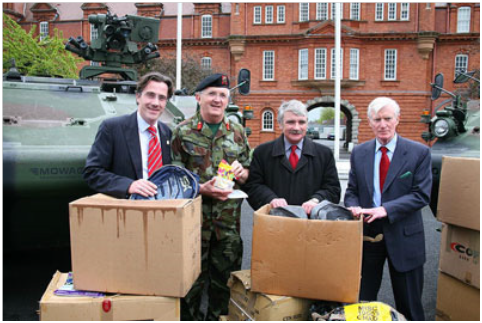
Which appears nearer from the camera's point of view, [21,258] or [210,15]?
[21,258]

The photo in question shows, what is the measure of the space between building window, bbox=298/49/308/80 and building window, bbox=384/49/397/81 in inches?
189

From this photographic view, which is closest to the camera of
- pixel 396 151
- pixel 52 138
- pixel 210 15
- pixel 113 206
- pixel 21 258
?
pixel 113 206

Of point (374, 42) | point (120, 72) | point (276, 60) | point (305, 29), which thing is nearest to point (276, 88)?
point (276, 60)

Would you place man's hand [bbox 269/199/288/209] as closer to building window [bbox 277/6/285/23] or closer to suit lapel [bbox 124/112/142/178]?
suit lapel [bbox 124/112/142/178]

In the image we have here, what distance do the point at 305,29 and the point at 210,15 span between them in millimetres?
6447

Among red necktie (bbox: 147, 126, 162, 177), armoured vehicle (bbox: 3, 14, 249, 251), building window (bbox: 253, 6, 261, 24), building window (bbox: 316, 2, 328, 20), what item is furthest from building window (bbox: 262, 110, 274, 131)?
red necktie (bbox: 147, 126, 162, 177)

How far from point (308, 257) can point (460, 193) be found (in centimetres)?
130

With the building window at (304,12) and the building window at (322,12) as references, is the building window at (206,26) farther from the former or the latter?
the building window at (322,12)

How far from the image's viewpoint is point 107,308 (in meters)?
2.28

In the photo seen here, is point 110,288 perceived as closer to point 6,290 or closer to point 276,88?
point 6,290

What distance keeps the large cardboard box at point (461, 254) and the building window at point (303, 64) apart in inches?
1035

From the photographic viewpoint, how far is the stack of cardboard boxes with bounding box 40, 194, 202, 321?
2.22 meters

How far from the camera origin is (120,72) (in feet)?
20.5

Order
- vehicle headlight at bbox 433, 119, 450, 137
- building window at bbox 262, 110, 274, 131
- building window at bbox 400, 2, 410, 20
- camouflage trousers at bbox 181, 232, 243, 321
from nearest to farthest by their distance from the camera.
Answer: camouflage trousers at bbox 181, 232, 243, 321
vehicle headlight at bbox 433, 119, 450, 137
building window at bbox 400, 2, 410, 20
building window at bbox 262, 110, 274, 131
